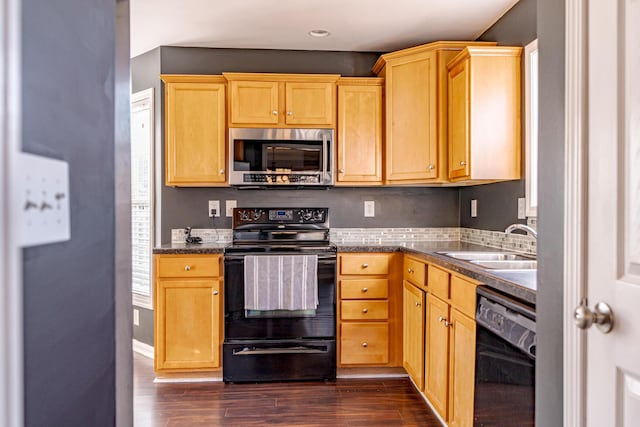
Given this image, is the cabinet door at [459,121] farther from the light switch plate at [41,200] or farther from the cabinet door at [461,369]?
the light switch plate at [41,200]

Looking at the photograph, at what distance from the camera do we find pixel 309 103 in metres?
3.16

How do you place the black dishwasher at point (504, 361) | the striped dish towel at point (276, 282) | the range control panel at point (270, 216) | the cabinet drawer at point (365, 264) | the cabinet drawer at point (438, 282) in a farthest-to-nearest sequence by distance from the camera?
the range control panel at point (270, 216) < the cabinet drawer at point (365, 264) < the striped dish towel at point (276, 282) < the cabinet drawer at point (438, 282) < the black dishwasher at point (504, 361)

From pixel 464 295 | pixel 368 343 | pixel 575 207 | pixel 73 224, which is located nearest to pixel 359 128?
pixel 368 343

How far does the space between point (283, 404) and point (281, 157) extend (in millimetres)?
1667

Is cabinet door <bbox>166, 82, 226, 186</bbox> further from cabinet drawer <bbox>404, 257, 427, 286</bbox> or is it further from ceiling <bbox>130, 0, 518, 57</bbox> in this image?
cabinet drawer <bbox>404, 257, 427, 286</bbox>

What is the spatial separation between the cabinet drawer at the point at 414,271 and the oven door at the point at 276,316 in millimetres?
489

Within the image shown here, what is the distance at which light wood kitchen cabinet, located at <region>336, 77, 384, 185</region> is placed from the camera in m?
3.21

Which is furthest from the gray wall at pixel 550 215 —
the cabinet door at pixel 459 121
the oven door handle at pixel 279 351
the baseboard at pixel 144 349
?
the baseboard at pixel 144 349

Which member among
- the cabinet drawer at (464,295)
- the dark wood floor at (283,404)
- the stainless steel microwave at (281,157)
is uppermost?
the stainless steel microwave at (281,157)

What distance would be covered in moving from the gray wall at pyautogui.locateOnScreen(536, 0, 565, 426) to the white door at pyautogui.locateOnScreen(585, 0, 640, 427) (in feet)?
0.35

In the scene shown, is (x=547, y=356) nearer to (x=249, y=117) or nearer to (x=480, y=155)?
(x=480, y=155)

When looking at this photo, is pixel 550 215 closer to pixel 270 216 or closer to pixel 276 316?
pixel 276 316

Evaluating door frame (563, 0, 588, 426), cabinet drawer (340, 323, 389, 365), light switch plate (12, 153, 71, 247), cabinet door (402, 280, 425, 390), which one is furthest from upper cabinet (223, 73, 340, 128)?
light switch plate (12, 153, 71, 247)

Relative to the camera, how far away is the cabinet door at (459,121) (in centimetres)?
262
